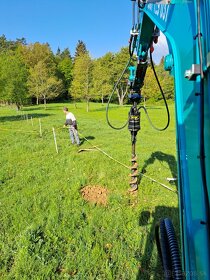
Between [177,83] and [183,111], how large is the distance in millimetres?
181

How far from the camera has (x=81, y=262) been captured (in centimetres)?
372

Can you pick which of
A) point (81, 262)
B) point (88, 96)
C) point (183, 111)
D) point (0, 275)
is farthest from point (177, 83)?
A: point (88, 96)

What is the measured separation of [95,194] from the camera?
6.11 metres

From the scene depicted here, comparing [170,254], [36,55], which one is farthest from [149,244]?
[36,55]

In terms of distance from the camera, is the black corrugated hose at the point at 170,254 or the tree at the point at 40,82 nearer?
the black corrugated hose at the point at 170,254

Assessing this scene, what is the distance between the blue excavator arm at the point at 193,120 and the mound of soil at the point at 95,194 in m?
4.30

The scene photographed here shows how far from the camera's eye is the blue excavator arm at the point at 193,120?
1254 mm

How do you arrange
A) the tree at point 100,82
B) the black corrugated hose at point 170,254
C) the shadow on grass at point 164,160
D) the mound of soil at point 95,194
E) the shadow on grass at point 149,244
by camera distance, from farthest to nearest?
the tree at point 100,82 → the shadow on grass at point 164,160 → the mound of soil at point 95,194 → the shadow on grass at point 149,244 → the black corrugated hose at point 170,254

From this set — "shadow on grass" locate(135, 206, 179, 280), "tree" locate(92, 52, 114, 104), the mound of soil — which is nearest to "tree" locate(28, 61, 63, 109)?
"tree" locate(92, 52, 114, 104)

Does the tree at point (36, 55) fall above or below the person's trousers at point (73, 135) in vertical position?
above

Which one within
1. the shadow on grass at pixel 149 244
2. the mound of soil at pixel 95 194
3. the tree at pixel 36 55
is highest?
the tree at pixel 36 55

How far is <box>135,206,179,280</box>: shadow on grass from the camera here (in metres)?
3.55

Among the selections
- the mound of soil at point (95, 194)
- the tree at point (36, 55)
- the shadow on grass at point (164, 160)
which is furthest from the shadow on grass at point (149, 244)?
the tree at point (36, 55)

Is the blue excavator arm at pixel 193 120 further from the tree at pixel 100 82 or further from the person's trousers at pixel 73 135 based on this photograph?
the tree at pixel 100 82
